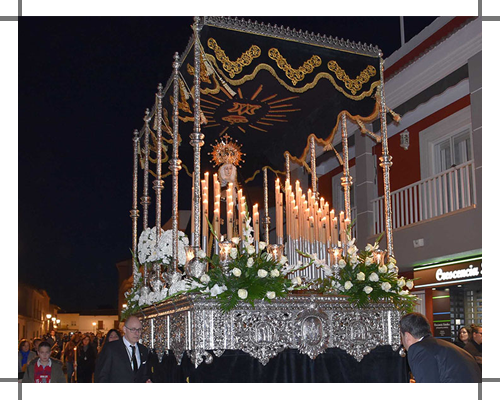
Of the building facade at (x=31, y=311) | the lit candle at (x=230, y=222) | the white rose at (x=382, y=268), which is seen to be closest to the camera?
the white rose at (x=382, y=268)

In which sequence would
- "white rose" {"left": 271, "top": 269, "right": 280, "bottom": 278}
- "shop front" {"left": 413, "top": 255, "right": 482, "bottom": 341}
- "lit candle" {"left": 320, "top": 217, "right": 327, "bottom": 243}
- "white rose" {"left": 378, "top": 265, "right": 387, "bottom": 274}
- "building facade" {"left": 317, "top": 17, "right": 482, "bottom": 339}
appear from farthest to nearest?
"shop front" {"left": 413, "top": 255, "right": 482, "bottom": 341}, "building facade" {"left": 317, "top": 17, "right": 482, "bottom": 339}, "lit candle" {"left": 320, "top": 217, "right": 327, "bottom": 243}, "white rose" {"left": 378, "top": 265, "right": 387, "bottom": 274}, "white rose" {"left": 271, "top": 269, "right": 280, "bottom": 278}

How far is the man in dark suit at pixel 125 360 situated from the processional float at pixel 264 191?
0.37 m

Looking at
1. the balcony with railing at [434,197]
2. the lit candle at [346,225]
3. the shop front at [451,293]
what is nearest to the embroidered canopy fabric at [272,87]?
the lit candle at [346,225]

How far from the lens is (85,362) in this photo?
1224 cm

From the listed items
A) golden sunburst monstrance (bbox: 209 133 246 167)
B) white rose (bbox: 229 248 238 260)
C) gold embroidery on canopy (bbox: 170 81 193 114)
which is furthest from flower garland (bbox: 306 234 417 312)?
golden sunburst monstrance (bbox: 209 133 246 167)

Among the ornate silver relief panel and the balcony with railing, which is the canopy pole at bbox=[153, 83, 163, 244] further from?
the balcony with railing

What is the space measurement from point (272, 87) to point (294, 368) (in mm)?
3470

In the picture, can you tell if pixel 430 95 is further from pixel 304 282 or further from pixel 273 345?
pixel 273 345

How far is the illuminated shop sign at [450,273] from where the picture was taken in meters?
11.1

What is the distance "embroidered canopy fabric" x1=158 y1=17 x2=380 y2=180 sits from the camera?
6523 mm

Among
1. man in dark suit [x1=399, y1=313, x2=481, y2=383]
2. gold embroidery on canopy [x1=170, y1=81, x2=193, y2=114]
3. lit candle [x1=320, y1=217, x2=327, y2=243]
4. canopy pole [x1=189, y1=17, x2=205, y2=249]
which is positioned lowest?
man in dark suit [x1=399, y1=313, x2=481, y2=383]

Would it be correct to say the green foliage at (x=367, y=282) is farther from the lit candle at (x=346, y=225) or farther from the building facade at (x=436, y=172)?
the building facade at (x=436, y=172)

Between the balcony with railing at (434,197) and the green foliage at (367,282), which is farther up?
the balcony with railing at (434,197)

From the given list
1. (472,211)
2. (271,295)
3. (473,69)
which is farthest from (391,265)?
(473,69)
